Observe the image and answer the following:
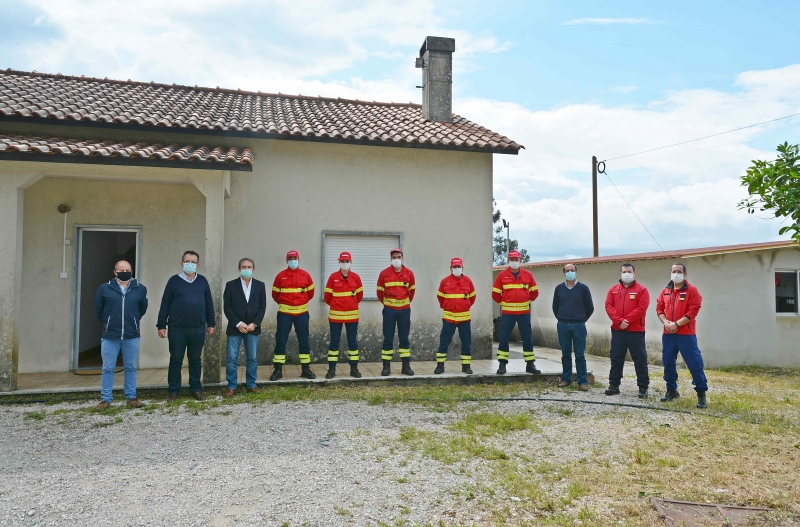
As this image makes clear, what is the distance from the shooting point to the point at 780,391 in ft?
30.0

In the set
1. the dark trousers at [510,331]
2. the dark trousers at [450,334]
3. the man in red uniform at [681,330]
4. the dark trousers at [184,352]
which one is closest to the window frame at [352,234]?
the dark trousers at [450,334]

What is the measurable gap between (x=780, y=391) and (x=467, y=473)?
711 cm

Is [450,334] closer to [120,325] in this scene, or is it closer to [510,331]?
[510,331]

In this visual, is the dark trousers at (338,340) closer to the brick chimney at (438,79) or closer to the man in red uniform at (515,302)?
the man in red uniform at (515,302)

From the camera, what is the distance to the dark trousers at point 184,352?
7.29 m

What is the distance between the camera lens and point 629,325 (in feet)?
25.7

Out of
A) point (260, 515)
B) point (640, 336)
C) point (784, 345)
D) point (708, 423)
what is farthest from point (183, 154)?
point (784, 345)

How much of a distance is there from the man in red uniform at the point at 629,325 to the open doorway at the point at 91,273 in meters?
7.36

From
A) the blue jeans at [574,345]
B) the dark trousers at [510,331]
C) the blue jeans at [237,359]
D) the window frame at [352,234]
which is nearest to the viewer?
the blue jeans at [237,359]

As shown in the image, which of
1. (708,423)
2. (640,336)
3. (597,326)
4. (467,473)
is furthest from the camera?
(597,326)

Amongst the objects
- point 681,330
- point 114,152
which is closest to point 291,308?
point 114,152

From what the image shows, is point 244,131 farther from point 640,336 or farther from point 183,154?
point 640,336

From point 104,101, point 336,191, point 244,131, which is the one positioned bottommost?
point 336,191

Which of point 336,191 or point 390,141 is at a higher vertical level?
point 390,141
